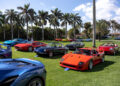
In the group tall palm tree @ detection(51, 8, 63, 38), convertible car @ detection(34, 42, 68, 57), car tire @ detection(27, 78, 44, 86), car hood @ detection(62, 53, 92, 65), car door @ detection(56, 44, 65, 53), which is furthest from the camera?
tall palm tree @ detection(51, 8, 63, 38)

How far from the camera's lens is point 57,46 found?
1140 cm

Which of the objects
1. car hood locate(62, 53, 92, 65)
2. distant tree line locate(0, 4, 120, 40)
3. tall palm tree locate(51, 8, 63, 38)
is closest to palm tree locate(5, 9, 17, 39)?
distant tree line locate(0, 4, 120, 40)

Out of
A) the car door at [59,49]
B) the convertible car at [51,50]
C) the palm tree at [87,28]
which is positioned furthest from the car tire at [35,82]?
the palm tree at [87,28]

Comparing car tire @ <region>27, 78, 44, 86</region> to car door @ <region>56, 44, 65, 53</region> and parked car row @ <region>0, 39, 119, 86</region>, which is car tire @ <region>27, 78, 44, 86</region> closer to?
parked car row @ <region>0, 39, 119, 86</region>

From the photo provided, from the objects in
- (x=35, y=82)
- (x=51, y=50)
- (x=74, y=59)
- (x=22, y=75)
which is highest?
(x=51, y=50)

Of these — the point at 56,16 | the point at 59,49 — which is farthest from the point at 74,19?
the point at 59,49

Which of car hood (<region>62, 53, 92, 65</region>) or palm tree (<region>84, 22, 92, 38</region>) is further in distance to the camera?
palm tree (<region>84, 22, 92, 38</region>)

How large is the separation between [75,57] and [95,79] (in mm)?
1954

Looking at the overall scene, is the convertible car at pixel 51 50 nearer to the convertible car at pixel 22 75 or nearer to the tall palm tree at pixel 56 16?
the convertible car at pixel 22 75

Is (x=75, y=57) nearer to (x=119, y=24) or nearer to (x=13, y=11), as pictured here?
(x=13, y=11)

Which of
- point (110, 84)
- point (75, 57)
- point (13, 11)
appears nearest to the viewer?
point (110, 84)

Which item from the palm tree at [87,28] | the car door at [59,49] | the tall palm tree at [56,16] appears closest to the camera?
the car door at [59,49]

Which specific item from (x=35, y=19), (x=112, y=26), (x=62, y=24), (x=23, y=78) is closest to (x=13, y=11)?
(x=35, y=19)

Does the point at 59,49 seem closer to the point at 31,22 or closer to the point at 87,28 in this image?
the point at 31,22
